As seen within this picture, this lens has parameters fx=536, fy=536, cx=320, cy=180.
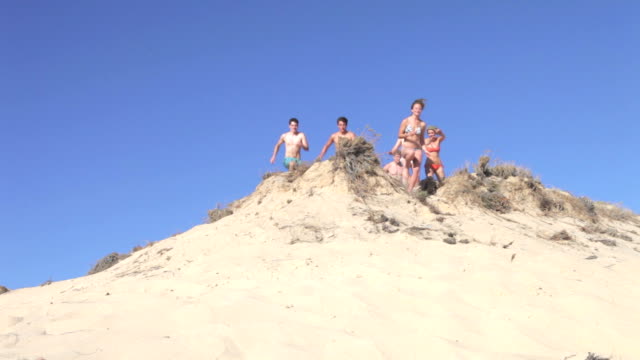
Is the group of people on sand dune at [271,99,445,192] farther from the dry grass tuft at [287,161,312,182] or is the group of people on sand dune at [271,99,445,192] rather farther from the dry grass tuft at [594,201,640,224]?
the dry grass tuft at [594,201,640,224]

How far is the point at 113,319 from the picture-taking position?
16.5 ft

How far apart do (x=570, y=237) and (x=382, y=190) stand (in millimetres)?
3010

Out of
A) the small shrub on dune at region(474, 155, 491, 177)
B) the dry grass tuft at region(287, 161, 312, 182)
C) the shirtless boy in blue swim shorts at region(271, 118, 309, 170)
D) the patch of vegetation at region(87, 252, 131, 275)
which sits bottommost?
the patch of vegetation at region(87, 252, 131, 275)

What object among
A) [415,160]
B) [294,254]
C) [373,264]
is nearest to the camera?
[373,264]

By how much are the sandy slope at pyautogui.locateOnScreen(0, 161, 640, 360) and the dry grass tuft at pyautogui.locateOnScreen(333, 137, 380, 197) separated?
0.57m

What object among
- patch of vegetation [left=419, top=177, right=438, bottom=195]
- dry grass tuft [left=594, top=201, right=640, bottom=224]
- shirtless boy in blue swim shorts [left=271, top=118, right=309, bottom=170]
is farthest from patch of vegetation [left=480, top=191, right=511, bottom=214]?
shirtless boy in blue swim shorts [left=271, top=118, right=309, bottom=170]

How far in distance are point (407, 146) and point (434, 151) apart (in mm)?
1204

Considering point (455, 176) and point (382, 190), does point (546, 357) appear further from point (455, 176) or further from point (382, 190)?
point (455, 176)

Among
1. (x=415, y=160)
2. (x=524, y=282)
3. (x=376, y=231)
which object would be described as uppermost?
(x=415, y=160)

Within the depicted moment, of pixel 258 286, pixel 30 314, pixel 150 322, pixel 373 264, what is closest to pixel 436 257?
pixel 373 264

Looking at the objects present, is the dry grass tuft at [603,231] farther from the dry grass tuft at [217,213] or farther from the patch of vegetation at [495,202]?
the dry grass tuft at [217,213]

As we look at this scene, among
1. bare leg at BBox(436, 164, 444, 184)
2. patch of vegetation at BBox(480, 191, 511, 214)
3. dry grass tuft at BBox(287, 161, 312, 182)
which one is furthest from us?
bare leg at BBox(436, 164, 444, 184)

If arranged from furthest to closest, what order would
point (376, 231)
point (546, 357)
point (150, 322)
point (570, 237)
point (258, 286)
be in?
point (570, 237) → point (376, 231) → point (258, 286) → point (150, 322) → point (546, 357)

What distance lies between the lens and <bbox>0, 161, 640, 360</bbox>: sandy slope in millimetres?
4559
